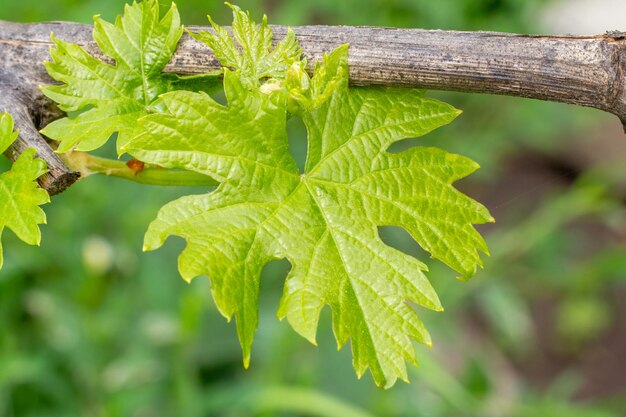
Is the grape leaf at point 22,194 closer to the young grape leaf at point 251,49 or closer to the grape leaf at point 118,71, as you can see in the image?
the grape leaf at point 118,71

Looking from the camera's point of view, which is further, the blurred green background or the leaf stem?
the blurred green background

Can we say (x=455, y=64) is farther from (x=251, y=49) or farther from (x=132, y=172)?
(x=132, y=172)

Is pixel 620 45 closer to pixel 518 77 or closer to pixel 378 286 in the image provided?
pixel 518 77

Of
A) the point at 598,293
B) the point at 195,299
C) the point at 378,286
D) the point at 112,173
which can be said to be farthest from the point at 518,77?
the point at 598,293

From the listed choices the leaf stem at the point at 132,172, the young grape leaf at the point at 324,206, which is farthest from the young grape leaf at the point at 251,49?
the leaf stem at the point at 132,172

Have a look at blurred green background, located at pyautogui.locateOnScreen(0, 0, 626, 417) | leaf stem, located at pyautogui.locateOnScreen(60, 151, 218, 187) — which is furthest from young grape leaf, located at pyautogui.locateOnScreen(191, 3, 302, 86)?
blurred green background, located at pyautogui.locateOnScreen(0, 0, 626, 417)

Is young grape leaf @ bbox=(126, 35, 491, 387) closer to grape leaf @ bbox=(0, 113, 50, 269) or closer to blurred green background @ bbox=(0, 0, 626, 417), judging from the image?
grape leaf @ bbox=(0, 113, 50, 269)

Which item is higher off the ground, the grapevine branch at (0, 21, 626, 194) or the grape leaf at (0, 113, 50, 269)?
the grapevine branch at (0, 21, 626, 194)
